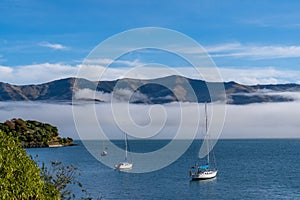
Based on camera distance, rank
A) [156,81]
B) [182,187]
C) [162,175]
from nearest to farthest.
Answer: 1. [156,81]
2. [182,187]
3. [162,175]

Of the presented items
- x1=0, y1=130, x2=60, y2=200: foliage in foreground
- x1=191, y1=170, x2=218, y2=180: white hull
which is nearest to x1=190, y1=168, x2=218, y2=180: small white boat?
x1=191, y1=170, x2=218, y2=180: white hull

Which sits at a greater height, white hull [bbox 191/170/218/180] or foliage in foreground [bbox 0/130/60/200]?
foliage in foreground [bbox 0/130/60/200]

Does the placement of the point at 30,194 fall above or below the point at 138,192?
above

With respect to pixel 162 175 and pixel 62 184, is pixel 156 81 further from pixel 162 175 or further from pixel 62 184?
pixel 162 175

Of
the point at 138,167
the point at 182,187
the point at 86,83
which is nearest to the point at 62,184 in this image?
the point at 86,83

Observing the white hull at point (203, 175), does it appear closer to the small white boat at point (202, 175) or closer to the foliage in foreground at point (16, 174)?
the small white boat at point (202, 175)

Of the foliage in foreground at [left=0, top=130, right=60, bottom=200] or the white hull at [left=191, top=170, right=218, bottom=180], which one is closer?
the foliage in foreground at [left=0, top=130, right=60, bottom=200]

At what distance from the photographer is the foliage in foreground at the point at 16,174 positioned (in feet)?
51.5

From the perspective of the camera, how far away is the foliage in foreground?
15703mm

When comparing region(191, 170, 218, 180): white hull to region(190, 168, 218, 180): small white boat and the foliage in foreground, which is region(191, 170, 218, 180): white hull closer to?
region(190, 168, 218, 180): small white boat

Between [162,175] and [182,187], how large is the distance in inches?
907

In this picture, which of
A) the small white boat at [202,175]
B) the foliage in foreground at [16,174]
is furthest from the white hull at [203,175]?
the foliage in foreground at [16,174]

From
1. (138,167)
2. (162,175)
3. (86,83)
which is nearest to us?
(86,83)

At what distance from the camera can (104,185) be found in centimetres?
9400
